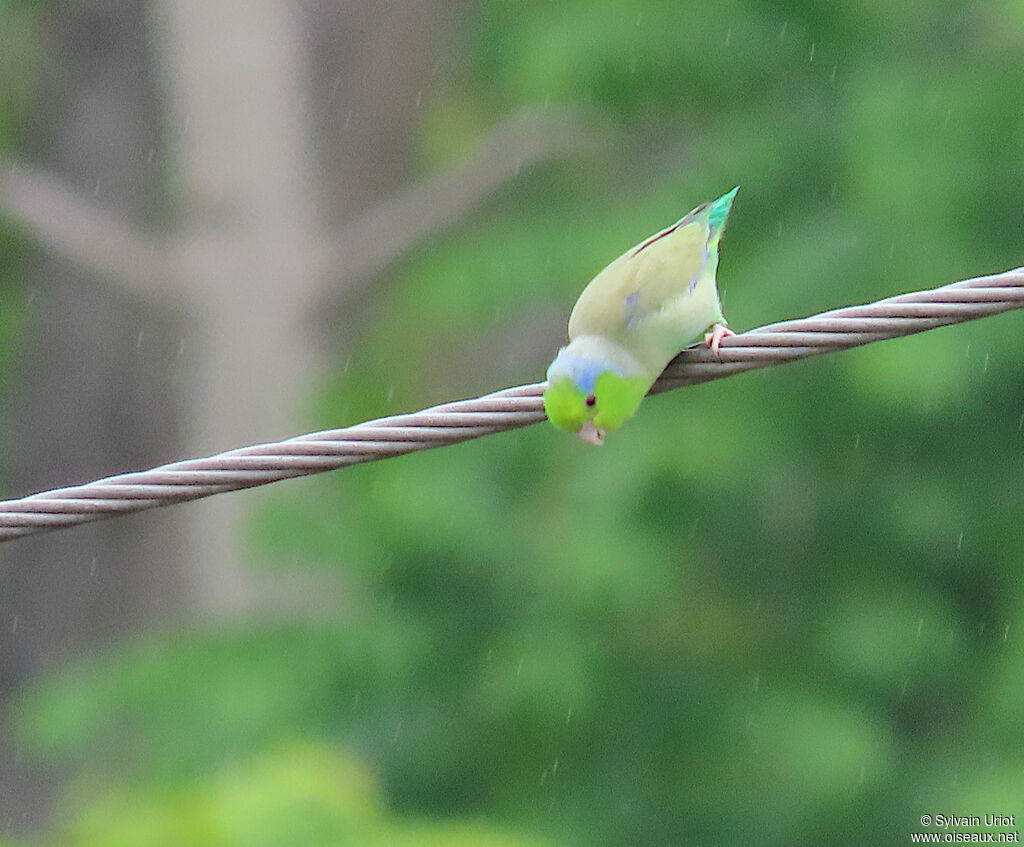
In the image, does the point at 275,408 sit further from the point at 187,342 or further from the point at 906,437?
the point at 906,437

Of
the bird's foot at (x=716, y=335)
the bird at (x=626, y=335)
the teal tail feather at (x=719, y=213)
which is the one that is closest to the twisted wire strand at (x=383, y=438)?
the bird at (x=626, y=335)

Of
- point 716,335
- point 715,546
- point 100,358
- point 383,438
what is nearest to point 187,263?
point 100,358

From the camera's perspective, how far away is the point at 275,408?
10750 millimetres

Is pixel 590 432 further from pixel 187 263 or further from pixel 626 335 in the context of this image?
pixel 187 263

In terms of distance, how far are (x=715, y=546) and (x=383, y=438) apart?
5031mm

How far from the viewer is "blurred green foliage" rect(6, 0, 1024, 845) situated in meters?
7.25

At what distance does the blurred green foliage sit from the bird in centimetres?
268

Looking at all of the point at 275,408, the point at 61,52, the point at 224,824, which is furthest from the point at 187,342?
the point at 224,824

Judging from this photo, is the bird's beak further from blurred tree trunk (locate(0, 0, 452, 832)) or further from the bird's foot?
blurred tree trunk (locate(0, 0, 452, 832))

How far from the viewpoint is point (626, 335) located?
4.00 m

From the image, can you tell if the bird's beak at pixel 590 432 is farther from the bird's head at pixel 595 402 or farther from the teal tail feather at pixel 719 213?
the teal tail feather at pixel 719 213

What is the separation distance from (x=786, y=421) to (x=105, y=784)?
384 cm

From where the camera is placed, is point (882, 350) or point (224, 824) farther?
point (882, 350)

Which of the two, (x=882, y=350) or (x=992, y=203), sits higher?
(x=992, y=203)
